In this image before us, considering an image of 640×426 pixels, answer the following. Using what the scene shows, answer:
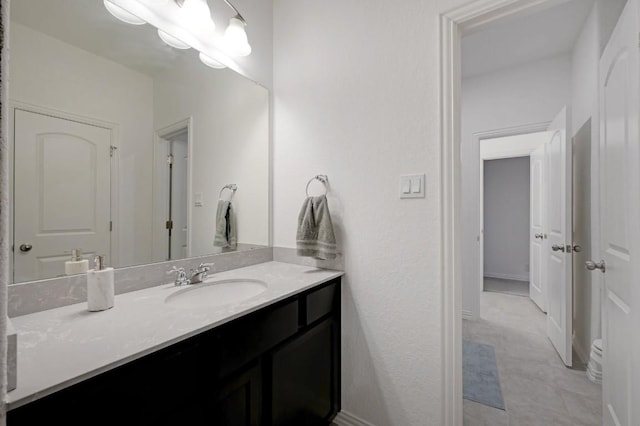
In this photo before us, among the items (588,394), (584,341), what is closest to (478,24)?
(588,394)

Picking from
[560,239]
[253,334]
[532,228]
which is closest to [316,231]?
[253,334]

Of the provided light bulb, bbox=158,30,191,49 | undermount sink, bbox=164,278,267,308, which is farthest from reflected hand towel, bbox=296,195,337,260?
light bulb, bbox=158,30,191,49

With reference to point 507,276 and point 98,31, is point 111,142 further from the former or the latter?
point 507,276

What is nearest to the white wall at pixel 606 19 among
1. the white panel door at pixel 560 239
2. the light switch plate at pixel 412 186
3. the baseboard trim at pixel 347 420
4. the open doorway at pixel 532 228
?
the open doorway at pixel 532 228

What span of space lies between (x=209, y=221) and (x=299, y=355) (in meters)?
0.83

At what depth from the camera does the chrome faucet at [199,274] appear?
50.2 inches

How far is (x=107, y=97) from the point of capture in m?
1.11

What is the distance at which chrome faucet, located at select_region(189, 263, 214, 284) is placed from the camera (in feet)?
4.18

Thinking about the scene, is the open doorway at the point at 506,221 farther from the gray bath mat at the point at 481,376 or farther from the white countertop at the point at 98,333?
the white countertop at the point at 98,333

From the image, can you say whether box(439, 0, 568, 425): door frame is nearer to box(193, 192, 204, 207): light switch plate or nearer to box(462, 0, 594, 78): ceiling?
box(462, 0, 594, 78): ceiling

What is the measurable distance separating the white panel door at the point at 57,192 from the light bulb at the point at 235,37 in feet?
2.60

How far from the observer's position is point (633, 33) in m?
0.99

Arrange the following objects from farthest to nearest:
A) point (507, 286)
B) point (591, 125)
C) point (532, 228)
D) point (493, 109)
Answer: point (507, 286), point (532, 228), point (493, 109), point (591, 125)

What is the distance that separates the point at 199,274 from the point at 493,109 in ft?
10.3
